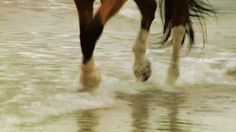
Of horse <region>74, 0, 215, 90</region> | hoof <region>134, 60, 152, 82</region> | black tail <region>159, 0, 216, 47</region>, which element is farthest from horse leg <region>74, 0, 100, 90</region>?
black tail <region>159, 0, 216, 47</region>

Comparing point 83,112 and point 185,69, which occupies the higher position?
point 83,112

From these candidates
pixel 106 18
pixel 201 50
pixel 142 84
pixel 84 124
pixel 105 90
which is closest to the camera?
pixel 84 124

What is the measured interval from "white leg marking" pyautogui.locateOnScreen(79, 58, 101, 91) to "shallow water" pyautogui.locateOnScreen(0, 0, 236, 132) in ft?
0.24

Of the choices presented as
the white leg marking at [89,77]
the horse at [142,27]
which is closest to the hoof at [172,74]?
the horse at [142,27]

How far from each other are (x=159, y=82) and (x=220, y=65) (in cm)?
73

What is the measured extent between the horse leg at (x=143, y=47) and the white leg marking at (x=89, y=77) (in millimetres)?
493

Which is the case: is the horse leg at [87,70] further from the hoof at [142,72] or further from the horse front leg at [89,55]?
the hoof at [142,72]

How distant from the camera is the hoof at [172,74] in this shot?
5.51m

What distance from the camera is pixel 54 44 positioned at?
706cm

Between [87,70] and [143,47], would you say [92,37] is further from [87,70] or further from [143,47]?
[143,47]

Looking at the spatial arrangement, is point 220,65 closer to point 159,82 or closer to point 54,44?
point 159,82

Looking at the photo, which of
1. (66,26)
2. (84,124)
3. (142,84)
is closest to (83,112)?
(84,124)

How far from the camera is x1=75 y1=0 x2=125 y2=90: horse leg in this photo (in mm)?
4703

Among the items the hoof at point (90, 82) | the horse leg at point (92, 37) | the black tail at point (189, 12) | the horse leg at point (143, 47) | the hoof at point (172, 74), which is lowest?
the hoof at point (172, 74)
